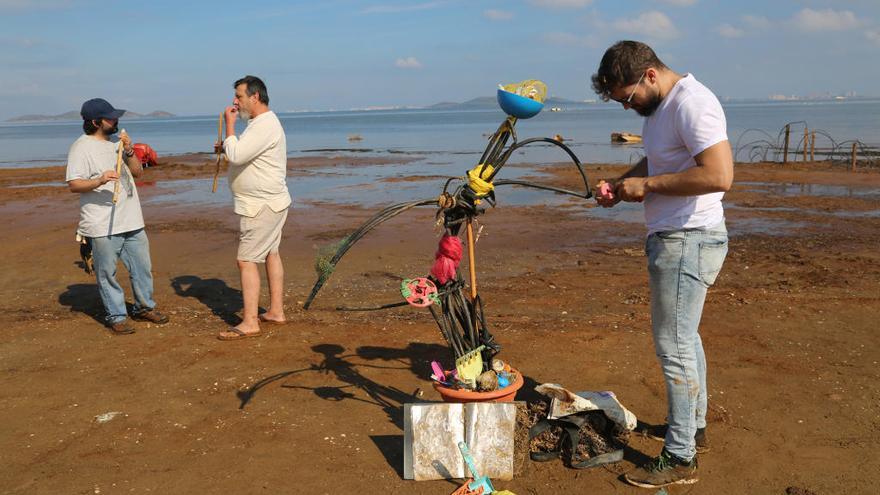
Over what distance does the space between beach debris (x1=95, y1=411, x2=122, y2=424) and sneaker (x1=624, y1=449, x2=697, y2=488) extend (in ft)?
10.2

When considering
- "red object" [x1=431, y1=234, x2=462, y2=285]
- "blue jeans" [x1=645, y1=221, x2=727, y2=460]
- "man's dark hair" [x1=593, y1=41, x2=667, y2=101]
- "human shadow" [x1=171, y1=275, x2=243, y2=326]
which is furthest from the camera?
"human shadow" [x1=171, y1=275, x2=243, y2=326]

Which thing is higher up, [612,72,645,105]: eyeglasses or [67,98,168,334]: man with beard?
[612,72,645,105]: eyeglasses

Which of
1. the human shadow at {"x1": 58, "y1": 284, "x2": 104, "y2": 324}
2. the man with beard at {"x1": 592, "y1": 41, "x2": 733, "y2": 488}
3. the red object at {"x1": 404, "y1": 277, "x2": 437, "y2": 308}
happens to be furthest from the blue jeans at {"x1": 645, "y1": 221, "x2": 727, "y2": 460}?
the human shadow at {"x1": 58, "y1": 284, "x2": 104, "y2": 324}

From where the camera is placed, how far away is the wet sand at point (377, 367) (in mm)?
3688

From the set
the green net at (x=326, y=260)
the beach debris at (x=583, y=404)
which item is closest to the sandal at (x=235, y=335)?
the green net at (x=326, y=260)

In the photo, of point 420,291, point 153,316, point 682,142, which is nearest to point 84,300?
point 153,316

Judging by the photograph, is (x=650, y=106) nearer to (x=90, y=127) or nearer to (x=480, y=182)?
(x=480, y=182)

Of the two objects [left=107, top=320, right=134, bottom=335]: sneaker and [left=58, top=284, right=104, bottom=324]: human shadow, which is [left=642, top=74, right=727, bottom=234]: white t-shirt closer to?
[left=107, top=320, right=134, bottom=335]: sneaker

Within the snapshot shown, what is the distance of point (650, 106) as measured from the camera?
315 centimetres

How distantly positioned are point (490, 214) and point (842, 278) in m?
6.83

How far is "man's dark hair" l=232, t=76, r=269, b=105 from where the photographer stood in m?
→ 5.43

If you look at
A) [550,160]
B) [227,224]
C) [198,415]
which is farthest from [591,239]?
[550,160]

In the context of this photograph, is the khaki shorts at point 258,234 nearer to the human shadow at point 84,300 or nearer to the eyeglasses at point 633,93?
the human shadow at point 84,300

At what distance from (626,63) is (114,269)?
4.77m
